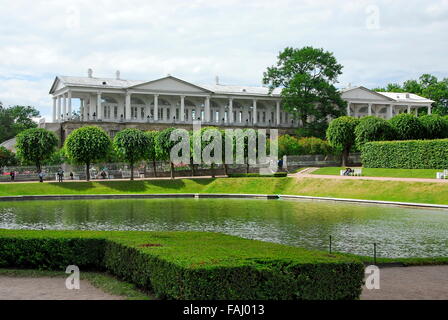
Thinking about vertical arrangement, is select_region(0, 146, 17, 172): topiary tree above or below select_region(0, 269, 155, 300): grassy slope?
above

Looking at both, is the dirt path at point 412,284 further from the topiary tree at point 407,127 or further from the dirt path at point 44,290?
the topiary tree at point 407,127

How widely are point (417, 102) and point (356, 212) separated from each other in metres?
71.3

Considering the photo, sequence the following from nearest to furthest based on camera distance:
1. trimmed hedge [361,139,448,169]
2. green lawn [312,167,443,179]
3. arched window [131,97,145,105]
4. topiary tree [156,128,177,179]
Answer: green lawn [312,167,443,179], trimmed hedge [361,139,448,169], topiary tree [156,128,177,179], arched window [131,97,145,105]

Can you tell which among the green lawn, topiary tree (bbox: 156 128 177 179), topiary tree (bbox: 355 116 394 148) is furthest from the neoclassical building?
the green lawn

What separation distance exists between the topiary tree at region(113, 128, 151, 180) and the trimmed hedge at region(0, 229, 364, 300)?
4239 cm

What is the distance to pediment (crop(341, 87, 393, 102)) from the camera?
304 ft

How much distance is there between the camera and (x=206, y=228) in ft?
79.3

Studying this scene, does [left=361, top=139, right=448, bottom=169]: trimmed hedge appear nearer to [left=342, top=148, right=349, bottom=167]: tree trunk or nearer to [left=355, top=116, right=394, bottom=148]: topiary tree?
Answer: [left=355, top=116, right=394, bottom=148]: topiary tree

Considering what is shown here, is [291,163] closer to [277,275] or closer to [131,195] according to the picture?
[131,195]

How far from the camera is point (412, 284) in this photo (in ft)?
41.2

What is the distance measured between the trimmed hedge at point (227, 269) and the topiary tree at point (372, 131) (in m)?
51.4

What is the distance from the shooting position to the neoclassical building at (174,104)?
7950 centimetres

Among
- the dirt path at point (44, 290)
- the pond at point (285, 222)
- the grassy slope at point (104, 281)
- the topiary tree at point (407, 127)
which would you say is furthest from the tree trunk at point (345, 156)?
the dirt path at point (44, 290)

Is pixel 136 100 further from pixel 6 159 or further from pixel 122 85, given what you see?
pixel 6 159
